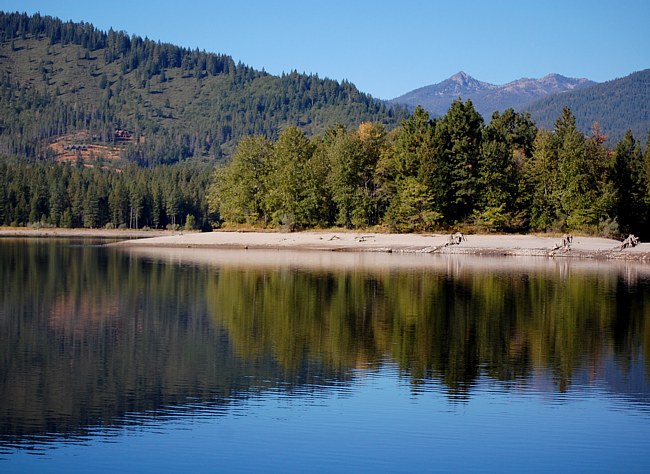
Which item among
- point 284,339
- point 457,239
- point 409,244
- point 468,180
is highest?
point 468,180

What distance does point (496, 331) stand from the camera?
28.5m

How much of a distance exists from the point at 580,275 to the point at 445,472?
132 feet

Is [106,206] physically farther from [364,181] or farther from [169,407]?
[169,407]

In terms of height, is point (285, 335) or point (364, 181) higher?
point (364, 181)

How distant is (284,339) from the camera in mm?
26188

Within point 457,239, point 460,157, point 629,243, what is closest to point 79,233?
point 460,157

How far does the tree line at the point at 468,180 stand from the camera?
3196 inches

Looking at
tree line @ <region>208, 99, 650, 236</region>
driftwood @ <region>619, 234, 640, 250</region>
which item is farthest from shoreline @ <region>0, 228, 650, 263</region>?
tree line @ <region>208, 99, 650, 236</region>

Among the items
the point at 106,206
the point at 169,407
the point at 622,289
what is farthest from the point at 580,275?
the point at 106,206

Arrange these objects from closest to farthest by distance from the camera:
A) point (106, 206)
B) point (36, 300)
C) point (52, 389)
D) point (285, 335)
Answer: point (52, 389), point (285, 335), point (36, 300), point (106, 206)

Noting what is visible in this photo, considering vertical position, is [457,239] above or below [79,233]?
above

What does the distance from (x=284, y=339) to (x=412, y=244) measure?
5318 cm

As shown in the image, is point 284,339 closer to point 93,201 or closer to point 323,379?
point 323,379

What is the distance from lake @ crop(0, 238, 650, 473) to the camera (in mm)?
14906
